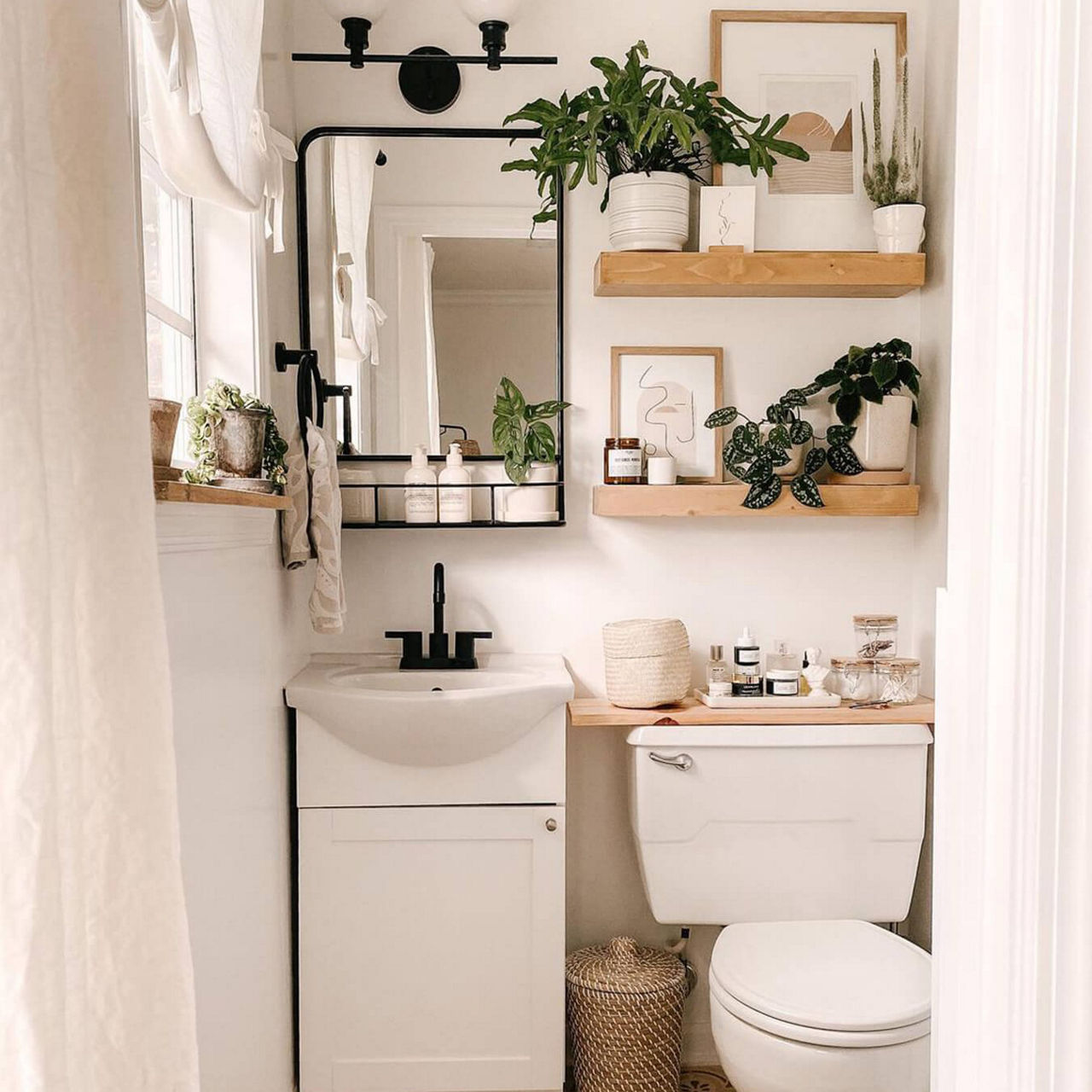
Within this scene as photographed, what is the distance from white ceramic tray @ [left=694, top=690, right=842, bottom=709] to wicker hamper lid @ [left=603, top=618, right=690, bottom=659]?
0.44ft

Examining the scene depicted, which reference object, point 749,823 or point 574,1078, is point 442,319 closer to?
point 749,823

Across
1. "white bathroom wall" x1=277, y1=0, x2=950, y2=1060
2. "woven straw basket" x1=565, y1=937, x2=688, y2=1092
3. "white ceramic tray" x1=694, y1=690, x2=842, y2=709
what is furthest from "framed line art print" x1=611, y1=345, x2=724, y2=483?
"woven straw basket" x1=565, y1=937, x2=688, y2=1092

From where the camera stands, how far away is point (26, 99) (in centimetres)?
60

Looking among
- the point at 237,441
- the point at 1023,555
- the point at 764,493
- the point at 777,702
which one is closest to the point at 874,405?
the point at 764,493

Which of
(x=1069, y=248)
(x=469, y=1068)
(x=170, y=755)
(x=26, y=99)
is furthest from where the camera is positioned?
(x=469, y=1068)

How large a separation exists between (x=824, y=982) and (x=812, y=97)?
179 cm

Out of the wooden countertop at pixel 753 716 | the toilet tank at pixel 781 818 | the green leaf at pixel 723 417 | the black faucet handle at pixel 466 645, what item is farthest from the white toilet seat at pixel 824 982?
the green leaf at pixel 723 417

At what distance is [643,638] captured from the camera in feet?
7.19

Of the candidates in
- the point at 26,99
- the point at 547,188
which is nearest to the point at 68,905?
the point at 26,99

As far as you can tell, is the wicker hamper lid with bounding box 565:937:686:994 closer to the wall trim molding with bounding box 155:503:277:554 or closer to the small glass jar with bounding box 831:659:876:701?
the small glass jar with bounding box 831:659:876:701

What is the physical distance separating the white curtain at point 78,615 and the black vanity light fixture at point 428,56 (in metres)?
1.65

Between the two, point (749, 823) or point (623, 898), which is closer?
point (749, 823)

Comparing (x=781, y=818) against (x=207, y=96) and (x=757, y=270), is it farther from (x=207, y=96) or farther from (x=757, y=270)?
(x=207, y=96)

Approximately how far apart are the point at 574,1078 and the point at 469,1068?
11.4 inches
